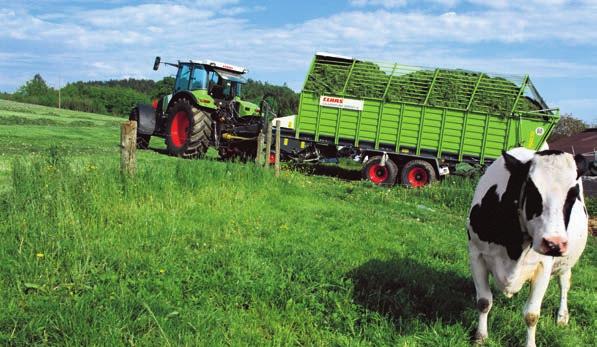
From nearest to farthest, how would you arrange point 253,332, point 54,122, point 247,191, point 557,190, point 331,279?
point 557,190 < point 253,332 < point 331,279 < point 247,191 < point 54,122

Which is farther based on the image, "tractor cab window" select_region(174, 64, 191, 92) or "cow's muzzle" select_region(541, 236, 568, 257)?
"tractor cab window" select_region(174, 64, 191, 92)

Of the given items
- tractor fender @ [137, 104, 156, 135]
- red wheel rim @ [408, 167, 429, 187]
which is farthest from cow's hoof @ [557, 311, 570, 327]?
tractor fender @ [137, 104, 156, 135]

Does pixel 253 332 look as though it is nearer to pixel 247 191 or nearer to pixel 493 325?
pixel 493 325

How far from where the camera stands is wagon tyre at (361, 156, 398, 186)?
1329 cm

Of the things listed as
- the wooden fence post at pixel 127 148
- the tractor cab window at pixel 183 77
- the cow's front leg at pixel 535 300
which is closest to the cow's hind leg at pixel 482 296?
the cow's front leg at pixel 535 300

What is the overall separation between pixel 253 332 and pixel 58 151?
3908 millimetres

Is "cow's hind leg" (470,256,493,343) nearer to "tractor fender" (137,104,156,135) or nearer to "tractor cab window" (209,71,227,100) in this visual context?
"tractor cab window" (209,71,227,100)

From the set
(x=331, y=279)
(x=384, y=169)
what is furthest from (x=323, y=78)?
(x=331, y=279)

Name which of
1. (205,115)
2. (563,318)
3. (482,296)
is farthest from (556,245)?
(205,115)

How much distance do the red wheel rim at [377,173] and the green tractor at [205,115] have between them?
10.9 ft

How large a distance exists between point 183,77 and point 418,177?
741 centimetres

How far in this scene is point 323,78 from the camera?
13.6 m

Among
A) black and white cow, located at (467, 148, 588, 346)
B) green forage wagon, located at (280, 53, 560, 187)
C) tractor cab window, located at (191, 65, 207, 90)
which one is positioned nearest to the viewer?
black and white cow, located at (467, 148, 588, 346)

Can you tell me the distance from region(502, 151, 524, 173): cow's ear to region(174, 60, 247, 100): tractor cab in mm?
11942
